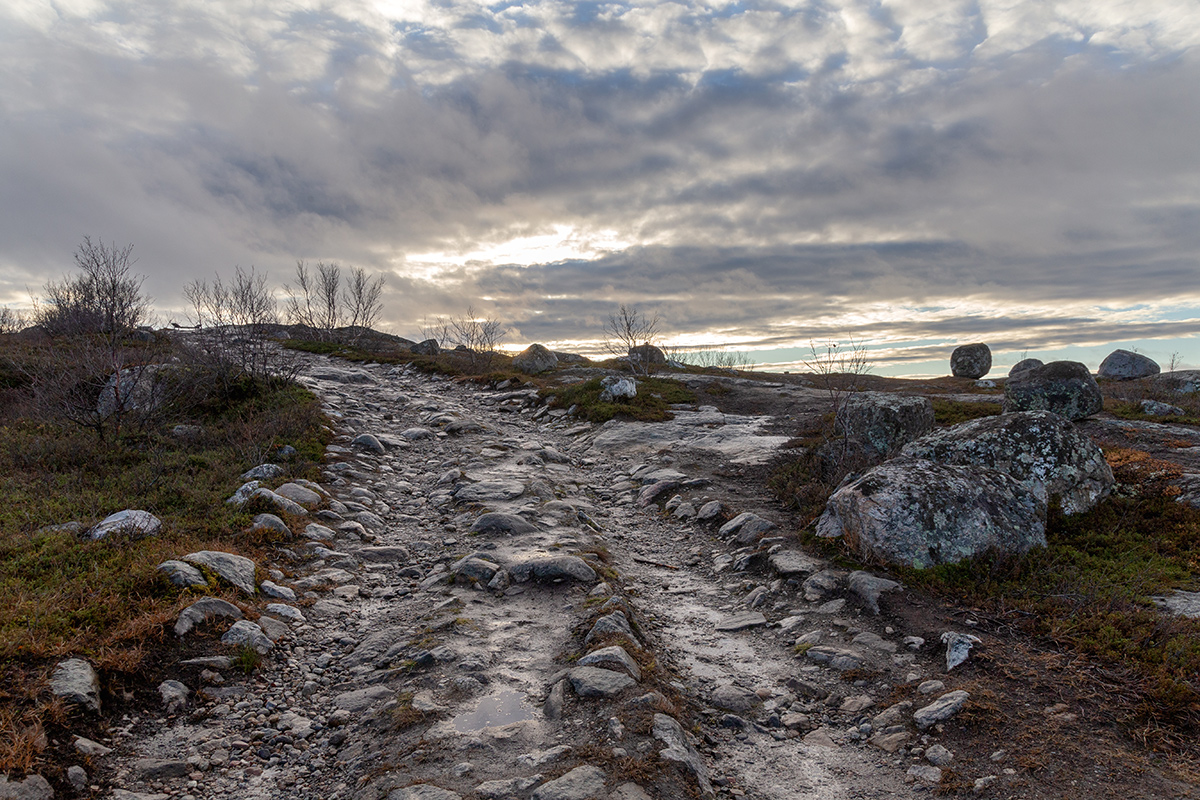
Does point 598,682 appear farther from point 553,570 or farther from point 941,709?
point 941,709

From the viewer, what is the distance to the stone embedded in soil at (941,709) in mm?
4445

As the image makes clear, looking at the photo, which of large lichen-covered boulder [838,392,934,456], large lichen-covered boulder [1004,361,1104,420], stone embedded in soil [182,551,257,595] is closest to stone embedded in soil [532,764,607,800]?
stone embedded in soil [182,551,257,595]

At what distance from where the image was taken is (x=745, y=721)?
475cm

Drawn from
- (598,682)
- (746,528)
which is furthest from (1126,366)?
(598,682)

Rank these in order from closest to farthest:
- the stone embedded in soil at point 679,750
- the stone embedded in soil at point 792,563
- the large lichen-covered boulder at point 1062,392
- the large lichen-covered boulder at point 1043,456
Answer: the stone embedded in soil at point 679,750 → the stone embedded in soil at point 792,563 → the large lichen-covered boulder at point 1043,456 → the large lichen-covered boulder at point 1062,392

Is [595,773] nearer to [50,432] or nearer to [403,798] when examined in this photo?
[403,798]

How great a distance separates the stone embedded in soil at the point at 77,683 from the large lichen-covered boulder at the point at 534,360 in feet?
93.8

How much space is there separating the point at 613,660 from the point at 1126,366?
47.4 m

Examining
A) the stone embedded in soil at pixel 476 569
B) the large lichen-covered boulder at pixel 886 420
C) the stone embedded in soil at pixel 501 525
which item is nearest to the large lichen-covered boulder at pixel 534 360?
the large lichen-covered boulder at pixel 886 420

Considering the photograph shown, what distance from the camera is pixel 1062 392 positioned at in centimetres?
1559

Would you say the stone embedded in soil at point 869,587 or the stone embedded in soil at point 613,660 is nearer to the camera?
the stone embedded in soil at point 613,660

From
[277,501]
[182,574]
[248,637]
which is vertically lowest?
[248,637]

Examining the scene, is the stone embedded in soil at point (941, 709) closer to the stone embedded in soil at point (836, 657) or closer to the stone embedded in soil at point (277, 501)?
the stone embedded in soil at point (836, 657)

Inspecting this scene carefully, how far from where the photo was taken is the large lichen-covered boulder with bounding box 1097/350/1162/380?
3634cm
